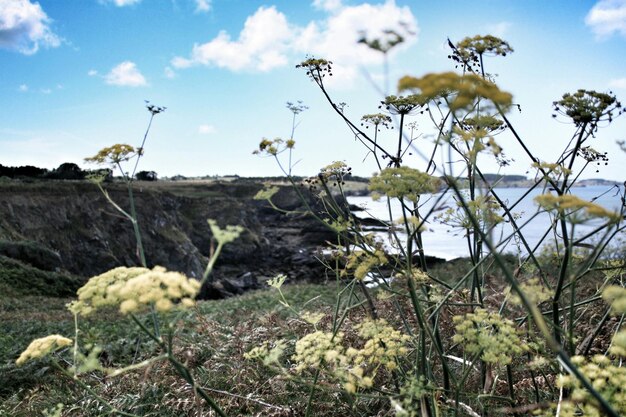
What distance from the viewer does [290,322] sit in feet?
21.8

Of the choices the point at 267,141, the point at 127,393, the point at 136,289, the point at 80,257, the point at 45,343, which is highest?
the point at 267,141

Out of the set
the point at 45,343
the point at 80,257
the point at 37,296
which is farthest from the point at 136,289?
the point at 80,257

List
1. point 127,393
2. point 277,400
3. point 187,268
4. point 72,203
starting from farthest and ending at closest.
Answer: point 187,268 → point 72,203 → point 127,393 → point 277,400

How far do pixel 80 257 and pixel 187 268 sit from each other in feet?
23.9

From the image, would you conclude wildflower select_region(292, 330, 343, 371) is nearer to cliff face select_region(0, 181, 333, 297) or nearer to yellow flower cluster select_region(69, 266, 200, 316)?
yellow flower cluster select_region(69, 266, 200, 316)

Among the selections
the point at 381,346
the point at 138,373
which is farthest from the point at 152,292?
the point at 138,373

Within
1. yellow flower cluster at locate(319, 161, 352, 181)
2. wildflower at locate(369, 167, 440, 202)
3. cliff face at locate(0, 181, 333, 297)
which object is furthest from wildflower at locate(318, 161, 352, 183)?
cliff face at locate(0, 181, 333, 297)

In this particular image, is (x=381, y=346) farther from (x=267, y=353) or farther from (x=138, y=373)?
(x=138, y=373)

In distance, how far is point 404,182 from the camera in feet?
7.84

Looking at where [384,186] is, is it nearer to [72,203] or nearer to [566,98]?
[566,98]

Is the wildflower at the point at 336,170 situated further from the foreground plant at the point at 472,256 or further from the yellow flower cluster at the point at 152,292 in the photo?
the yellow flower cluster at the point at 152,292

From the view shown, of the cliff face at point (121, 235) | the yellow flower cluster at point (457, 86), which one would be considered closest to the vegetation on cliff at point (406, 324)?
the yellow flower cluster at point (457, 86)

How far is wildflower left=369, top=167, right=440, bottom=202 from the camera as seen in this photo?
7.79 ft

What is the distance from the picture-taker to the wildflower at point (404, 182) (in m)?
2.38
